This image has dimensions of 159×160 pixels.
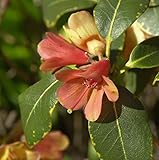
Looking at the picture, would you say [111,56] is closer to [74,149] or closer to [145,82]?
[145,82]

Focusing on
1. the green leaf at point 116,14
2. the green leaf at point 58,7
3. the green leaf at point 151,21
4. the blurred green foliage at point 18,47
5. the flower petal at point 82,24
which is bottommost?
the blurred green foliage at point 18,47

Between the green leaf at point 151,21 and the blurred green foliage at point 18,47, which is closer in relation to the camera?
the green leaf at point 151,21

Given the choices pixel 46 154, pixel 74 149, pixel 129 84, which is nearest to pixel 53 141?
pixel 46 154

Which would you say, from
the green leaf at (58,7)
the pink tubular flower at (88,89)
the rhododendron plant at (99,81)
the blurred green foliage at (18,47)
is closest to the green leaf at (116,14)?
the rhododendron plant at (99,81)

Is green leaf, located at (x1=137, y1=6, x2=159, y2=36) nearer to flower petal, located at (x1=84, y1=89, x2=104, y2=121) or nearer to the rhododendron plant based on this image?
the rhododendron plant

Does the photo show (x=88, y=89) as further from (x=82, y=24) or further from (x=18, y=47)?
(x=18, y=47)

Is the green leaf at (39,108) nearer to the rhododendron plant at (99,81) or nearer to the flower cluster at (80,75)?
the rhododendron plant at (99,81)

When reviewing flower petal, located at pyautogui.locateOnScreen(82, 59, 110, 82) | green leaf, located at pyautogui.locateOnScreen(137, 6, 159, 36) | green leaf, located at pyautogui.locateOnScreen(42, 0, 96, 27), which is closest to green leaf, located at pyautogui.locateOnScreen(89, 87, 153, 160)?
flower petal, located at pyautogui.locateOnScreen(82, 59, 110, 82)
